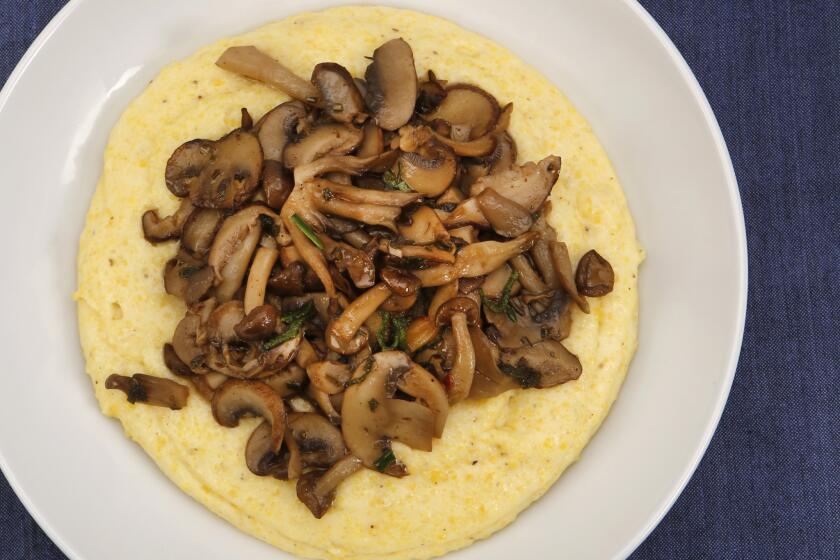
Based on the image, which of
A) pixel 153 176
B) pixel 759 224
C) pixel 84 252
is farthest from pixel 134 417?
pixel 759 224

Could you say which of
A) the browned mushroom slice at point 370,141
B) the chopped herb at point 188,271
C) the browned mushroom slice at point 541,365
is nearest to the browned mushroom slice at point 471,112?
the browned mushroom slice at point 370,141

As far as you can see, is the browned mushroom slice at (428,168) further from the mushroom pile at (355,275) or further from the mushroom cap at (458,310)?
the mushroom cap at (458,310)

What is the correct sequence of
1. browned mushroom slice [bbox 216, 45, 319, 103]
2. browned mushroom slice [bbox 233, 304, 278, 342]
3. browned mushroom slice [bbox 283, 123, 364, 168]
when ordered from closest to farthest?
browned mushroom slice [bbox 233, 304, 278, 342] → browned mushroom slice [bbox 283, 123, 364, 168] → browned mushroom slice [bbox 216, 45, 319, 103]

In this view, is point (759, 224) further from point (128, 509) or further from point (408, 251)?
point (128, 509)

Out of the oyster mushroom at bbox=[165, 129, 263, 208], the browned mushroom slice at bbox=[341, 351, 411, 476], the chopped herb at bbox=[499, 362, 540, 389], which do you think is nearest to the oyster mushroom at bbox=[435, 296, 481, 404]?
the chopped herb at bbox=[499, 362, 540, 389]

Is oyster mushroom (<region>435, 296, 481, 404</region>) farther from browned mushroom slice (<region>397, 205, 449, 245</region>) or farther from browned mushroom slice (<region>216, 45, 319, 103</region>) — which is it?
browned mushroom slice (<region>216, 45, 319, 103</region>)

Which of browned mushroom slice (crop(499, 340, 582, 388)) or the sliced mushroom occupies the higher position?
the sliced mushroom
